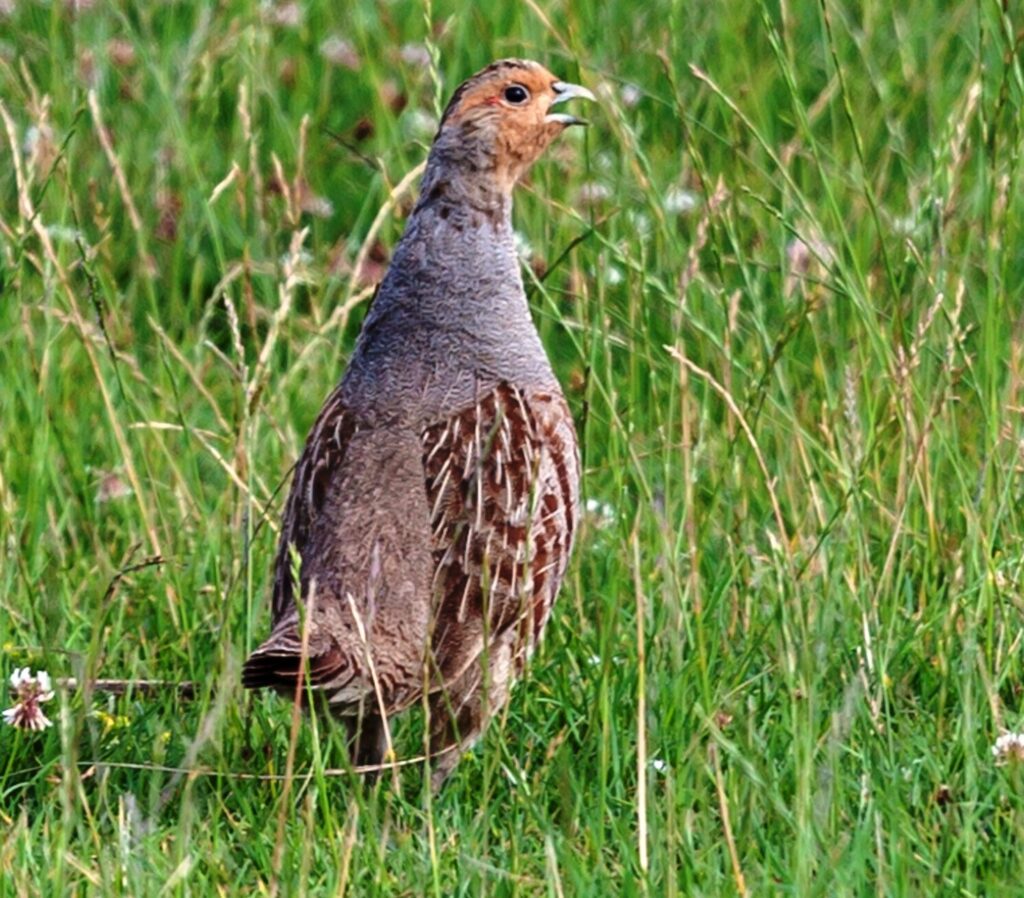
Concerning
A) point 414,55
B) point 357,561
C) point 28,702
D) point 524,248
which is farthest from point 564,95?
point 414,55

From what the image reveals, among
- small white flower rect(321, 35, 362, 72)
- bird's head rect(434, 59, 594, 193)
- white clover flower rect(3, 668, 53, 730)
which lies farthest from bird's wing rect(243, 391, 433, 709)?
small white flower rect(321, 35, 362, 72)

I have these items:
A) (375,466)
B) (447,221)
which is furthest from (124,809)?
(447,221)

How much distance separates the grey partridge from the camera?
3.75 metres

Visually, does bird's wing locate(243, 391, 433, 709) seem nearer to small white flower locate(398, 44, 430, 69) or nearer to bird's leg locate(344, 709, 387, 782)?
bird's leg locate(344, 709, 387, 782)

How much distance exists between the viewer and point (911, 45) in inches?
270

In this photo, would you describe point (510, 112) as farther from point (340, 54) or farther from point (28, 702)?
point (340, 54)

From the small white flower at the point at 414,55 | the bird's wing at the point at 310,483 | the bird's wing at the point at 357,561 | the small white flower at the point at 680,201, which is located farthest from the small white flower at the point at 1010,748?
the small white flower at the point at 414,55

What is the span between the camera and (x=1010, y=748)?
346 centimetres

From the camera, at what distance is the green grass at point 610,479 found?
129 inches

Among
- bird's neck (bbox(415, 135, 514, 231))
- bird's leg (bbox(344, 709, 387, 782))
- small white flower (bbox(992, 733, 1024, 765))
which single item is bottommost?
bird's leg (bbox(344, 709, 387, 782))

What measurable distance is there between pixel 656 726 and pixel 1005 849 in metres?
0.75

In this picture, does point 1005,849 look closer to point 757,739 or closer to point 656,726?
point 757,739

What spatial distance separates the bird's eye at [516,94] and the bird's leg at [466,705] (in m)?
1.19

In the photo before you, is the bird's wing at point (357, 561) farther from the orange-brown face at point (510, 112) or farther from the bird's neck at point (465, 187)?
the orange-brown face at point (510, 112)
